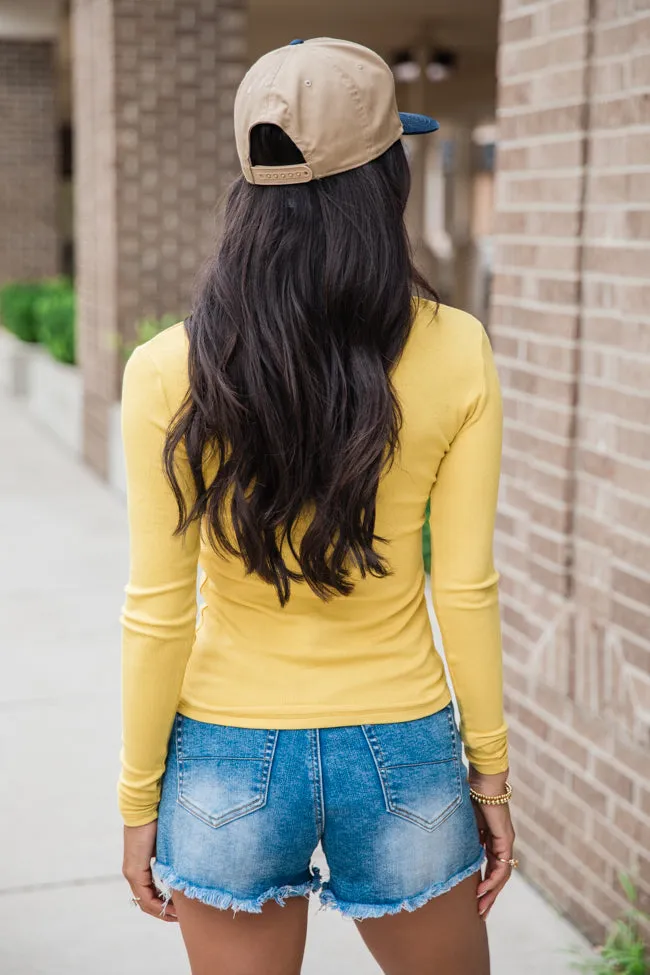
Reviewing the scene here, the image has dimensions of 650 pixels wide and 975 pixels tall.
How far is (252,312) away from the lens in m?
1.63

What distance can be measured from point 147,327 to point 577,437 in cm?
593

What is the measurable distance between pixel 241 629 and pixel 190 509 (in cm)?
19

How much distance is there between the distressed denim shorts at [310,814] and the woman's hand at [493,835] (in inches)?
4.0

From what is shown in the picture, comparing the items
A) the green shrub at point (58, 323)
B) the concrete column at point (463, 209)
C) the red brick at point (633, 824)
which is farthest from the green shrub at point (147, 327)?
the concrete column at point (463, 209)

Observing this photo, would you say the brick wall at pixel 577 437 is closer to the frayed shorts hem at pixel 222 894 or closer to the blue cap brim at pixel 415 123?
the blue cap brim at pixel 415 123

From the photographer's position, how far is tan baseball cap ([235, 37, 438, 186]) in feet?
5.27

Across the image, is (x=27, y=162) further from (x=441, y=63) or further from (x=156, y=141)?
(x=156, y=141)

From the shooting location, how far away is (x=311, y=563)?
170 cm

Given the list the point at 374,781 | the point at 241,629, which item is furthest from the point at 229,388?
the point at 374,781

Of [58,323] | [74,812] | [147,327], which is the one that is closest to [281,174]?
[74,812]

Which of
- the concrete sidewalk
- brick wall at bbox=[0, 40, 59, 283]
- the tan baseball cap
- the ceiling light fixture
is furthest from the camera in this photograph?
the ceiling light fixture

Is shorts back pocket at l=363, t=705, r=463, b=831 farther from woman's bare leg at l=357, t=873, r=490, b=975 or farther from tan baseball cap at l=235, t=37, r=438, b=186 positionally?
tan baseball cap at l=235, t=37, r=438, b=186

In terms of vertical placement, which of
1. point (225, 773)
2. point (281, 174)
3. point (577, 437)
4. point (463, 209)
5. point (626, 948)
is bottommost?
point (626, 948)

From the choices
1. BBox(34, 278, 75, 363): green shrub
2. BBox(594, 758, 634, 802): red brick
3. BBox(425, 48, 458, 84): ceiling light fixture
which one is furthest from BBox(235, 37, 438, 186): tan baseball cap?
BBox(425, 48, 458, 84): ceiling light fixture
